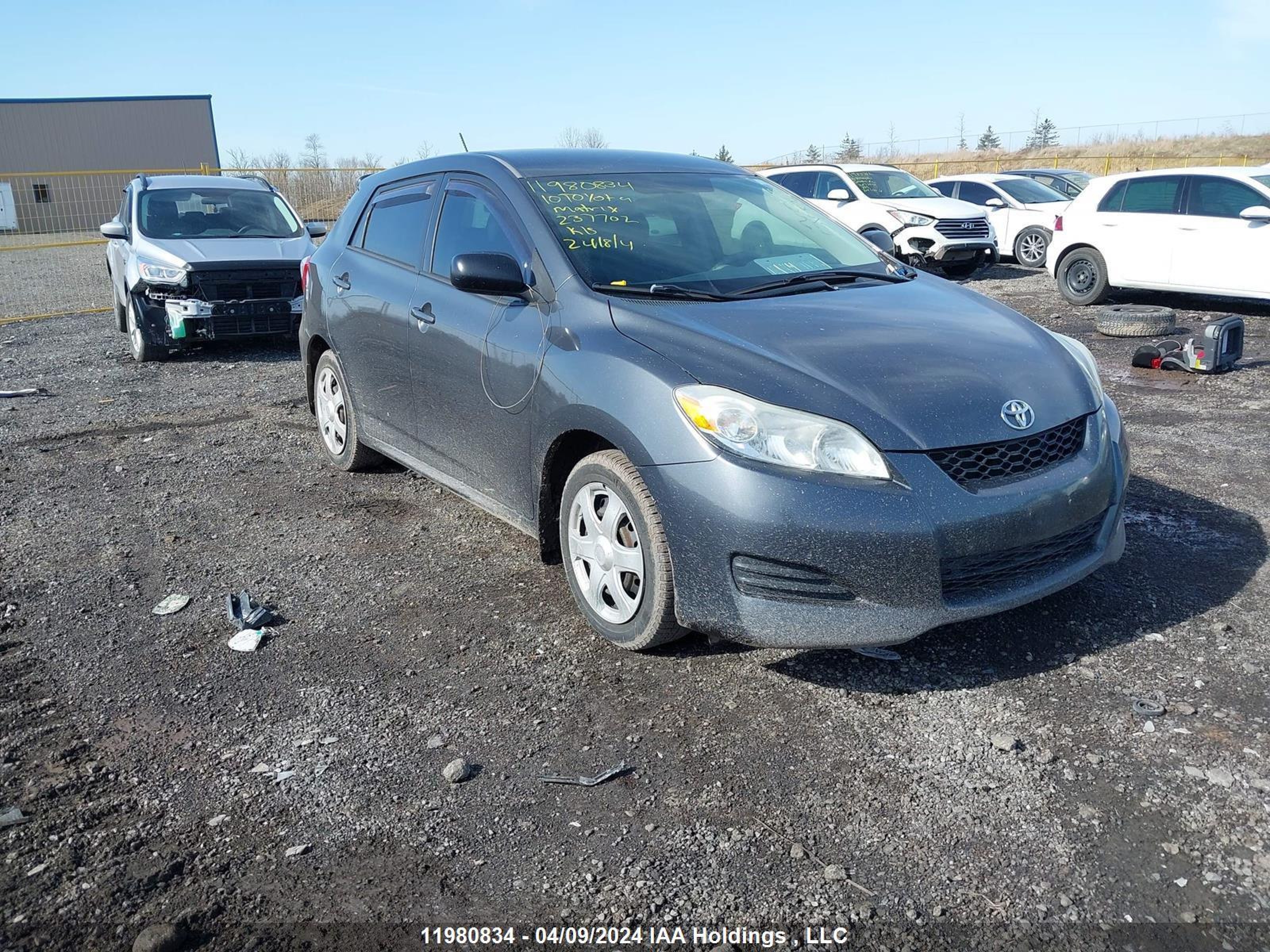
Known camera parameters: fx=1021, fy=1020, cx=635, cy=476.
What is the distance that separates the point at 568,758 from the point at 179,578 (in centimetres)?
247

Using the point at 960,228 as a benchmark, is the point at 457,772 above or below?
below

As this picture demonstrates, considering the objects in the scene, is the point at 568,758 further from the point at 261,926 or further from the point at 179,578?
the point at 179,578

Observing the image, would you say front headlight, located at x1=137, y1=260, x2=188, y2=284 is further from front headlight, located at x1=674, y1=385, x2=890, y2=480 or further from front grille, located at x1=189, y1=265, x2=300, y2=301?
front headlight, located at x1=674, y1=385, x2=890, y2=480

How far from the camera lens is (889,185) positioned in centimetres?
1692

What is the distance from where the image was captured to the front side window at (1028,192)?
18.0 meters

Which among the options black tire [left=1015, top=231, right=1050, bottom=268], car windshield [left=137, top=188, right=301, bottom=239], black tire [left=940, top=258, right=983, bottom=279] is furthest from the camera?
black tire [left=1015, top=231, right=1050, bottom=268]

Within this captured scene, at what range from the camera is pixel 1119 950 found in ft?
7.53

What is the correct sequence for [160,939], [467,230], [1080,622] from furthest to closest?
[467,230] → [1080,622] → [160,939]

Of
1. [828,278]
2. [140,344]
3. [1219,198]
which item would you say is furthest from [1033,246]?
[828,278]

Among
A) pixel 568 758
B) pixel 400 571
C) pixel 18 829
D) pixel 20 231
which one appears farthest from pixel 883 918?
pixel 20 231

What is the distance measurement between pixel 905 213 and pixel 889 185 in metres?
1.18

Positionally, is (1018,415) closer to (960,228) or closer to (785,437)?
(785,437)

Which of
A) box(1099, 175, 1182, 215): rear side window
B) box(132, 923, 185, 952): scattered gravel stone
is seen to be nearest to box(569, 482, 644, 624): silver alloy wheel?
box(132, 923, 185, 952): scattered gravel stone

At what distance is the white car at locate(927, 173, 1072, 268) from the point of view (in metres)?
17.6
